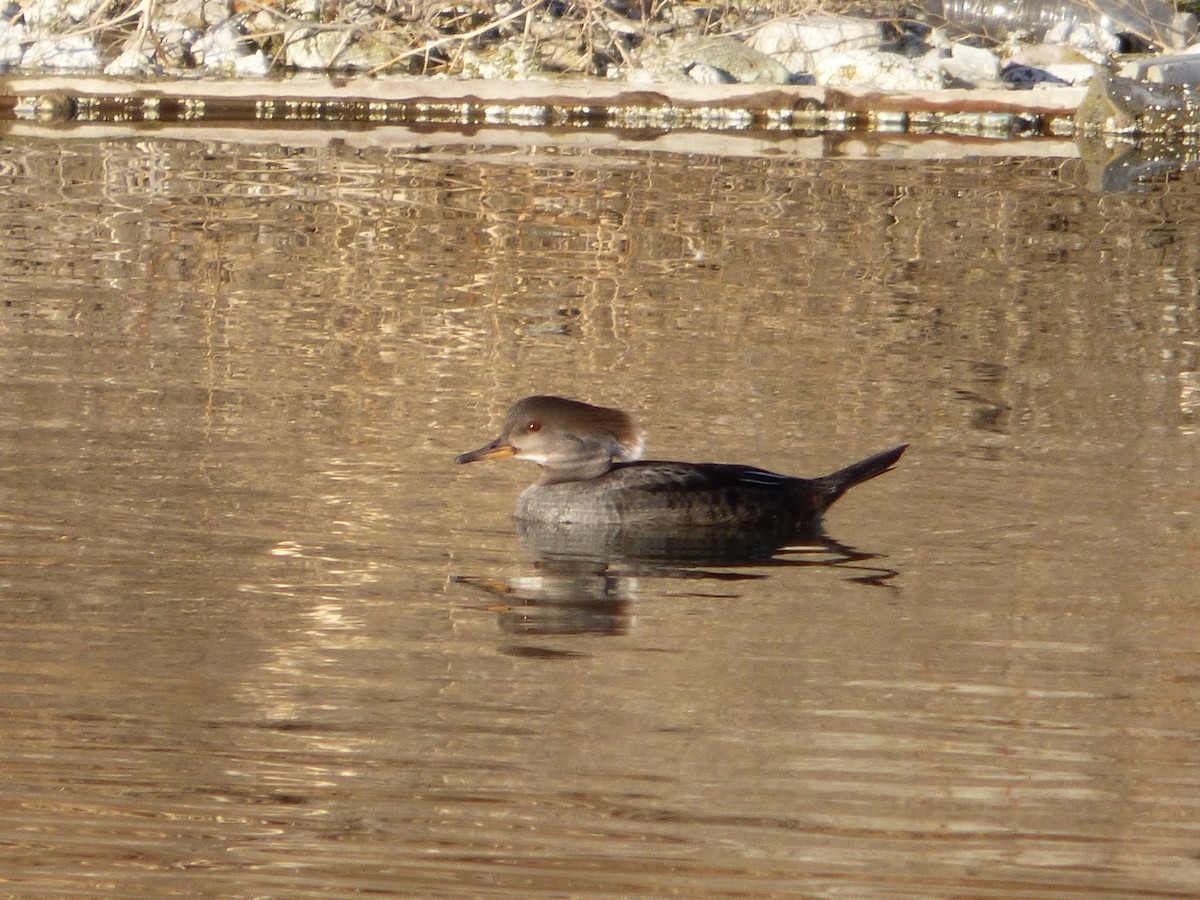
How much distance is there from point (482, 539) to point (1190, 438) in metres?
2.80

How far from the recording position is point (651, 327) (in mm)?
9492

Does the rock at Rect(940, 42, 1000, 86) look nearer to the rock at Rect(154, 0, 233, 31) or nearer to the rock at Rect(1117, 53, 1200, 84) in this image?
the rock at Rect(1117, 53, 1200, 84)

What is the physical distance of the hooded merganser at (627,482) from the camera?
6.57m

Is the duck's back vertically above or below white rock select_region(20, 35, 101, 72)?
below

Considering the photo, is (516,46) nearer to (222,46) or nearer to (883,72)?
(222,46)

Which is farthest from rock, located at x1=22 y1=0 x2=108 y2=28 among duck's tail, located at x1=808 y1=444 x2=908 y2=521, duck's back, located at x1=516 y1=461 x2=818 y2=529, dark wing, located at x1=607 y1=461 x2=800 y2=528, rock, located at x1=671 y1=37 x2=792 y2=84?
duck's tail, located at x1=808 y1=444 x2=908 y2=521

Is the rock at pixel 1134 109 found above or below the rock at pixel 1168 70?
below

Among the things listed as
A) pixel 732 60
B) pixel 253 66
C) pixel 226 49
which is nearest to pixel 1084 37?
pixel 732 60

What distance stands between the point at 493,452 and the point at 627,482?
49 centimetres

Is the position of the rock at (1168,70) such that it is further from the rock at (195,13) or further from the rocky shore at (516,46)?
the rock at (195,13)

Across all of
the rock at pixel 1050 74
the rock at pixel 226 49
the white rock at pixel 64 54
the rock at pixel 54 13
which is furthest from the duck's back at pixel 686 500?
the rock at pixel 1050 74

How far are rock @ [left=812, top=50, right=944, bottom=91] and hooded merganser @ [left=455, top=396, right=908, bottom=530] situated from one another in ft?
39.6

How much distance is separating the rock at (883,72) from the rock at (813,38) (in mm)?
218

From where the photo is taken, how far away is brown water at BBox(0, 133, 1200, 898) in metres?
4.12
